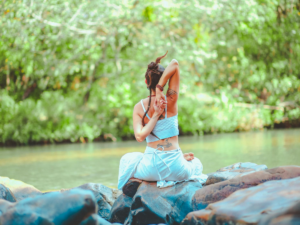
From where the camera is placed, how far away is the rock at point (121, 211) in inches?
154

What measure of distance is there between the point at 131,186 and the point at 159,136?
2.11ft

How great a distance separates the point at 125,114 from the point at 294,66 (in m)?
9.14

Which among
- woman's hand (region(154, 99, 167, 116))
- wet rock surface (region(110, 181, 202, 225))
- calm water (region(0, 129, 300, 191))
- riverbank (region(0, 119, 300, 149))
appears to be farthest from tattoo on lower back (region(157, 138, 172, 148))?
riverbank (region(0, 119, 300, 149))

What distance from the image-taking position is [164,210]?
11.8 feet

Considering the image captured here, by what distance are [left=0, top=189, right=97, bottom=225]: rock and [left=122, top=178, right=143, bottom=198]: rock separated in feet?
4.09

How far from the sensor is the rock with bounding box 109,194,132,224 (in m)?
3.91

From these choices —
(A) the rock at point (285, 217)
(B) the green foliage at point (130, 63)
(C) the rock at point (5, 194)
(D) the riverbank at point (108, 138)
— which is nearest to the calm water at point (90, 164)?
(C) the rock at point (5, 194)

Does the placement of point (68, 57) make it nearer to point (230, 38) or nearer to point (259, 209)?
point (230, 38)

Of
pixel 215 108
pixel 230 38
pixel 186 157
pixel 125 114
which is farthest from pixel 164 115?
pixel 230 38

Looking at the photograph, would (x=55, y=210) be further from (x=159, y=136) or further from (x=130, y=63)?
(x=130, y=63)

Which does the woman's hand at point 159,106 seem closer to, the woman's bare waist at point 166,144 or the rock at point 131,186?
the woman's bare waist at point 166,144

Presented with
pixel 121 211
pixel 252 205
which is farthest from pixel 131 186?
pixel 252 205

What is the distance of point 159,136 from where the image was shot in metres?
3.96

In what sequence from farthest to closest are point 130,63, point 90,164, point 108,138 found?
point 108,138 → point 130,63 → point 90,164
